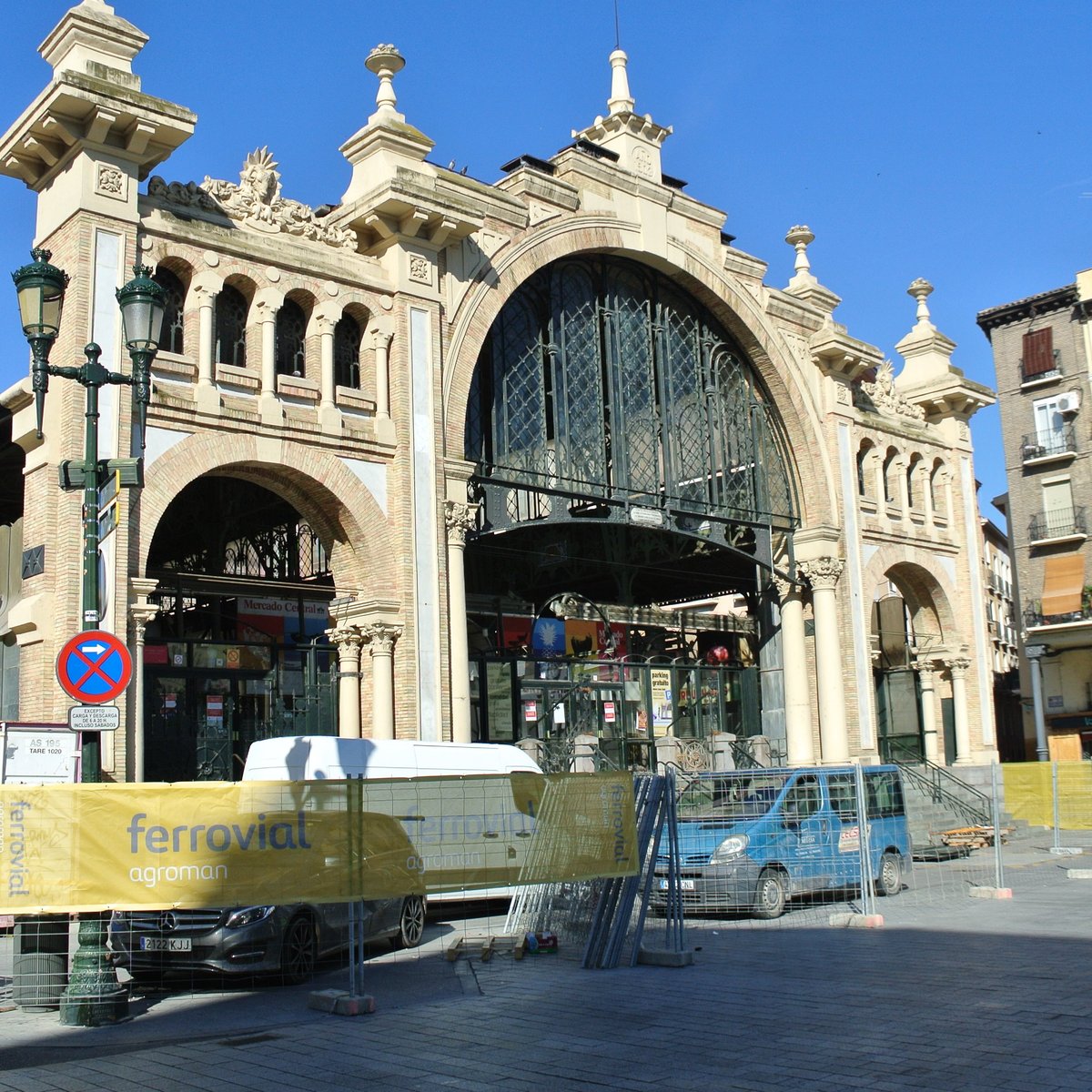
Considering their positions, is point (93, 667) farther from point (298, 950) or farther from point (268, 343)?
point (268, 343)

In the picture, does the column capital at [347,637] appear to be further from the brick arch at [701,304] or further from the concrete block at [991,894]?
the concrete block at [991,894]

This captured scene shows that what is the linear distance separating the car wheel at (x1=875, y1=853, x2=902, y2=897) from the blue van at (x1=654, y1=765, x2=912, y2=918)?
3.87ft

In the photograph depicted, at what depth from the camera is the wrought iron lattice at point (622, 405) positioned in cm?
2380

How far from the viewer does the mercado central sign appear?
32.6 ft

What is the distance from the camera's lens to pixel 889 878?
54.1ft

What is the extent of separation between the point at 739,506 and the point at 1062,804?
873cm

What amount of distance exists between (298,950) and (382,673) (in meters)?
7.94

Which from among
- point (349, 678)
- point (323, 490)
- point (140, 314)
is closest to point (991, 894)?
point (349, 678)

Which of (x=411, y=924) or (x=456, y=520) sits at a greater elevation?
(x=456, y=520)

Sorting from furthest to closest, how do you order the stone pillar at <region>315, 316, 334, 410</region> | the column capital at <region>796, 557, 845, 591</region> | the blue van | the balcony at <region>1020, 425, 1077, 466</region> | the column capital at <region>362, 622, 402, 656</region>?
1. the balcony at <region>1020, 425, 1077, 466</region>
2. the column capital at <region>796, 557, 845, 591</region>
3. the stone pillar at <region>315, 316, 334, 410</region>
4. the column capital at <region>362, 622, 402, 656</region>
5. the blue van

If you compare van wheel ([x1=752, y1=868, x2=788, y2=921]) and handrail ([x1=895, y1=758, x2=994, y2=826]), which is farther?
handrail ([x1=895, y1=758, x2=994, y2=826])

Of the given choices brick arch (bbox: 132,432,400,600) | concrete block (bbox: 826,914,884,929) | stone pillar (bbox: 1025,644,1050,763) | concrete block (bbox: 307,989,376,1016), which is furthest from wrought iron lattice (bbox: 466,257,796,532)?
stone pillar (bbox: 1025,644,1050,763)

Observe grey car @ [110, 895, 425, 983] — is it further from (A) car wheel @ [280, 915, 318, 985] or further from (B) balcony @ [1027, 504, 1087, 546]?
(B) balcony @ [1027, 504, 1087, 546]

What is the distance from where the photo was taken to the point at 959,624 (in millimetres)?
33250
